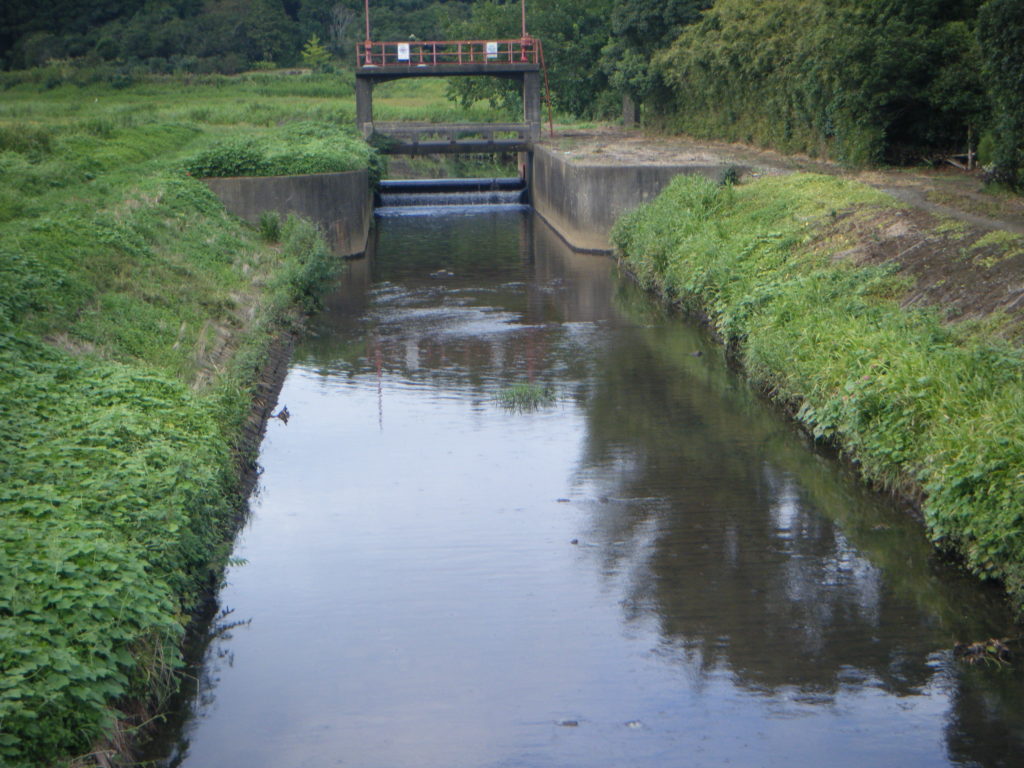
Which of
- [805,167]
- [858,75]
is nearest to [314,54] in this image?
[805,167]

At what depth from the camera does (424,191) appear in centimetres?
3450

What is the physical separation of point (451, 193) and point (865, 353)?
24591 mm

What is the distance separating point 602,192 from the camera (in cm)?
2439

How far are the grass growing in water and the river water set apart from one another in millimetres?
191

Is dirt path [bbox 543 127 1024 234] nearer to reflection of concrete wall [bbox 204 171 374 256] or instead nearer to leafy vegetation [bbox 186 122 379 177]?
leafy vegetation [bbox 186 122 379 177]

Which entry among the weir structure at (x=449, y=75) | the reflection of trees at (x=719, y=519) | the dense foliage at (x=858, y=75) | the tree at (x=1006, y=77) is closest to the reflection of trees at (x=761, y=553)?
the reflection of trees at (x=719, y=519)

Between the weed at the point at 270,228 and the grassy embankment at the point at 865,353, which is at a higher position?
the weed at the point at 270,228

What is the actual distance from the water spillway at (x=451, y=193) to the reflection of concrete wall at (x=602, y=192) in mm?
7502

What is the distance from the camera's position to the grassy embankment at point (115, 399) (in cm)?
592

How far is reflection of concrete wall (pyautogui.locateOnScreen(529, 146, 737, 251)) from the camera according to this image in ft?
79.1

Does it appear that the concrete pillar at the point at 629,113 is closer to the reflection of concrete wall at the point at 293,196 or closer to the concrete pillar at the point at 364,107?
the concrete pillar at the point at 364,107

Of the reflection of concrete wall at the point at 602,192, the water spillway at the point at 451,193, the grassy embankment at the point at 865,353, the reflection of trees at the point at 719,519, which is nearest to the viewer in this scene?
the reflection of trees at the point at 719,519

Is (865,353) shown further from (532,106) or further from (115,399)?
(532,106)

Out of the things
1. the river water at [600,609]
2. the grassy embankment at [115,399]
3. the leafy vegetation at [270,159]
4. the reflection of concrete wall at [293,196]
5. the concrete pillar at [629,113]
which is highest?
the concrete pillar at [629,113]
